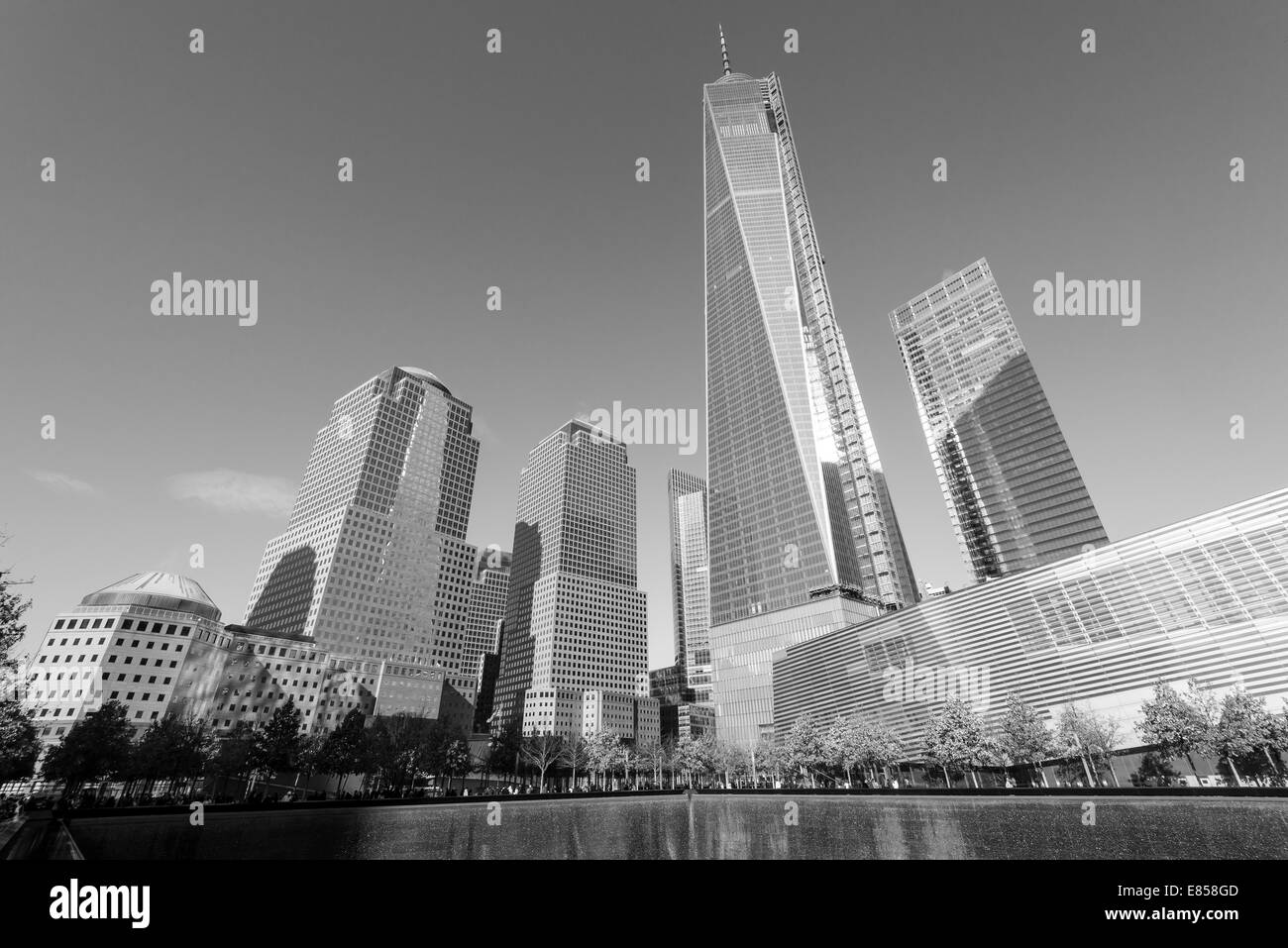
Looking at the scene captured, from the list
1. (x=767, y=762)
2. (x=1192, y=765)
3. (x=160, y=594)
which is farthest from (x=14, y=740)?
(x=1192, y=765)

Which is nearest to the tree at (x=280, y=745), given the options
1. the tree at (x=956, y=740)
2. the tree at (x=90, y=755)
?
the tree at (x=90, y=755)

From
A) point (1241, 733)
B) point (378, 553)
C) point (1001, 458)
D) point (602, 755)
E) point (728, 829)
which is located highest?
point (1001, 458)

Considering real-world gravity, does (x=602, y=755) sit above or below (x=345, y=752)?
below

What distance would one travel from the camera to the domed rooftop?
124625 mm

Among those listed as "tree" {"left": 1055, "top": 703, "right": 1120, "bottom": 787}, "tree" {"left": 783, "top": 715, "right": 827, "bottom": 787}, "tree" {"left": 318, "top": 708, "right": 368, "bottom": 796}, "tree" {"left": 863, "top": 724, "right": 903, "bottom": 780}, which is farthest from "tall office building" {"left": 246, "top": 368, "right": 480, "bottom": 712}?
"tree" {"left": 1055, "top": 703, "right": 1120, "bottom": 787}

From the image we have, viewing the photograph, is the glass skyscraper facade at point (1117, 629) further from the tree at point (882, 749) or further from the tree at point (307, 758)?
the tree at point (307, 758)

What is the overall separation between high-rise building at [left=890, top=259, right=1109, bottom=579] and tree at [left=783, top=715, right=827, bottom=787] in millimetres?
Answer: 86523

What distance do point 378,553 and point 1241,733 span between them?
582 feet

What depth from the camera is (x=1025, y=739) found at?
7631cm

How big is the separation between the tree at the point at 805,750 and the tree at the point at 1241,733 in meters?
50.3

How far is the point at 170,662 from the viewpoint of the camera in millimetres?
121875

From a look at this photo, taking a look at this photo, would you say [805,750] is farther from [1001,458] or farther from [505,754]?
[1001,458]
